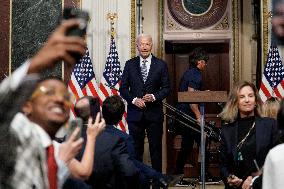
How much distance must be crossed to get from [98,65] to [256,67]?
2.95 meters

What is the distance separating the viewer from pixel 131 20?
903 centimetres

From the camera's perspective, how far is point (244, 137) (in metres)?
4.78

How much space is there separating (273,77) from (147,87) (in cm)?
239

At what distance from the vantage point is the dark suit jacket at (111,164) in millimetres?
4094

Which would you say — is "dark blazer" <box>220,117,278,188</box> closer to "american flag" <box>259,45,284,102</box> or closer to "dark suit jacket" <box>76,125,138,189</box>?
"dark suit jacket" <box>76,125,138,189</box>

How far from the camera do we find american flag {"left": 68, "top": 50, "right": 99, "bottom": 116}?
28.1ft

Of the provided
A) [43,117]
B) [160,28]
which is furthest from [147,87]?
[43,117]

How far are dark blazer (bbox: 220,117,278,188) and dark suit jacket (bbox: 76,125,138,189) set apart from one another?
957 mm

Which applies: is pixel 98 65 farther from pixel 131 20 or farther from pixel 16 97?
pixel 16 97

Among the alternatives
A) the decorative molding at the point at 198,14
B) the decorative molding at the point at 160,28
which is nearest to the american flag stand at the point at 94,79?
the decorative molding at the point at 160,28

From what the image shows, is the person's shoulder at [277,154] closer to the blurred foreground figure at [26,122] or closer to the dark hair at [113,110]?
the blurred foreground figure at [26,122]

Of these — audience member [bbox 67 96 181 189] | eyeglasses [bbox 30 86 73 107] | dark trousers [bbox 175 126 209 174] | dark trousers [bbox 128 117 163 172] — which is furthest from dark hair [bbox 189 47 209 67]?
eyeglasses [bbox 30 86 73 107]

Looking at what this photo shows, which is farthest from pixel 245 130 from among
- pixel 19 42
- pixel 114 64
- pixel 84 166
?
pixel 19 42

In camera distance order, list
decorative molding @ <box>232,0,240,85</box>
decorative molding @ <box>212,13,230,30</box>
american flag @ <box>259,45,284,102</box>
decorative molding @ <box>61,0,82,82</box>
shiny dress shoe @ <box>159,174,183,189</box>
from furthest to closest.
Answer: decorative molding @ <box>212,13,230,30</box> → decorative molding @ <box>232,0,240,85</box> → decorative molding @ <box>61,0,82,82</box> → american flag @ <box>259,45,284,102</box> → shiny dress shoe @ <box>159,174,183,189</box>
